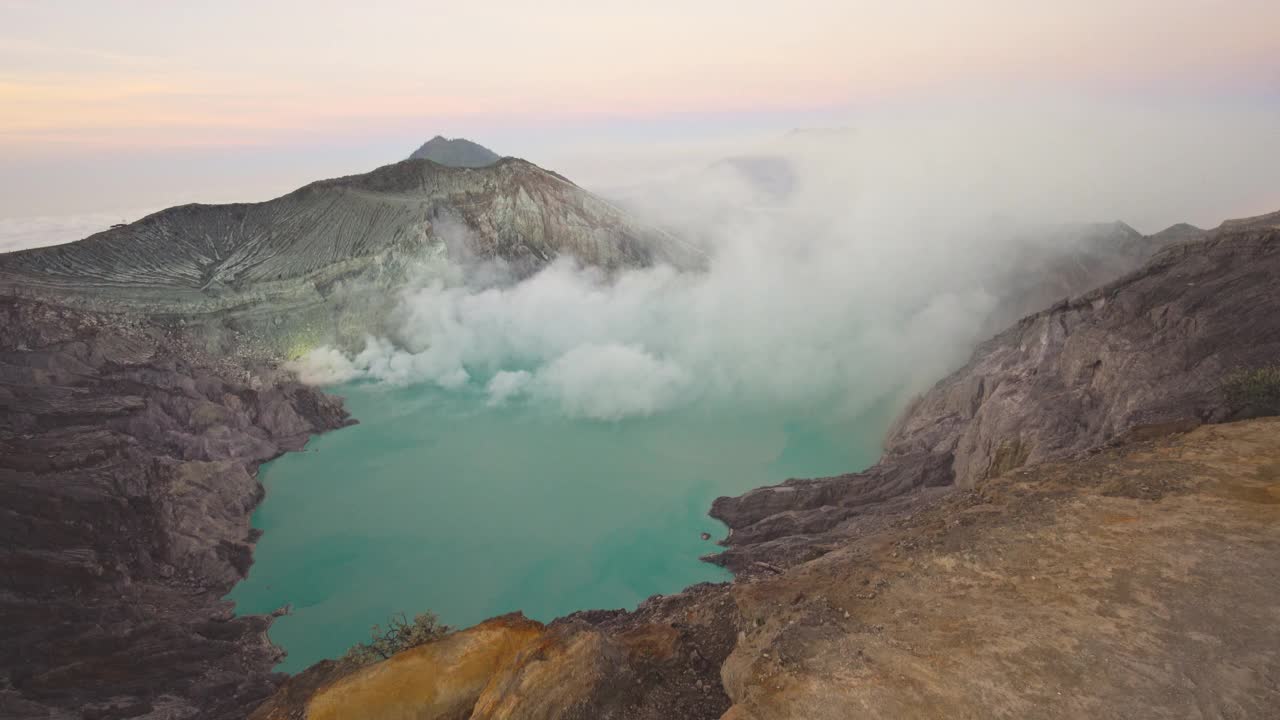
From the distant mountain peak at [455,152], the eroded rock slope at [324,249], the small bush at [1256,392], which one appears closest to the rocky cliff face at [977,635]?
the small bush at [1256,392]

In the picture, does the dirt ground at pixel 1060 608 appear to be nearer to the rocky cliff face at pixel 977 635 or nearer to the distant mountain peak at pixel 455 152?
the rocky cliff face at pixel 977 635

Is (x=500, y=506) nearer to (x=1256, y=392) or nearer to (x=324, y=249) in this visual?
(x=1256, y=392)

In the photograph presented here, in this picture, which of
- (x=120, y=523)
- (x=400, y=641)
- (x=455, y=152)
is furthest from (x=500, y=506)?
(x=455, y=152)

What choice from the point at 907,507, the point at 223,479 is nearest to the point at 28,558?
the point at 223,479

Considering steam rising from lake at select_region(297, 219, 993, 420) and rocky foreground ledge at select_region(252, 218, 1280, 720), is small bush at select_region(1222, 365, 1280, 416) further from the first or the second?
steam rising from lake at select_region(297, 219, 993, 420)

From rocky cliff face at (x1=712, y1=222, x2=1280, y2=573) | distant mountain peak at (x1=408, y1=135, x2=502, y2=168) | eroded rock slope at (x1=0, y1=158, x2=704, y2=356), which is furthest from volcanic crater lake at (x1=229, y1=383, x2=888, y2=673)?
distant mountain peak at (x1=408, y1=135, x2=502, y2=168)

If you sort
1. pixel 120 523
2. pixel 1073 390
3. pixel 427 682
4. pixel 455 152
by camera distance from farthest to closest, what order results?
pixel 455 152, pixel 120 523, pixel 1073 390, pixel 427 682
